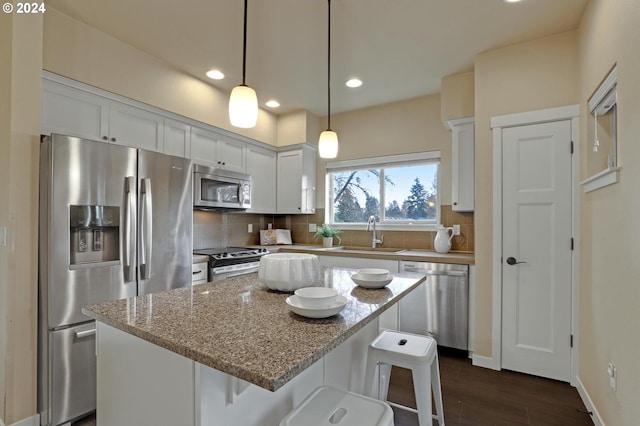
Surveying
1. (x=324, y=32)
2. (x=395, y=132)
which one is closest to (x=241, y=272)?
(x=324, y=32)

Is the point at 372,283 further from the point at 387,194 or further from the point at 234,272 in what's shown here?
the point at 387,194

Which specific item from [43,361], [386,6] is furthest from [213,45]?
[43,361]

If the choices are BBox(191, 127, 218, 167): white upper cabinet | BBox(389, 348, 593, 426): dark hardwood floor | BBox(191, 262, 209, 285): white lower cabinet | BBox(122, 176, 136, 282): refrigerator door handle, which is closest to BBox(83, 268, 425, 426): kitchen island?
BBox(122, 176, 136, 282): refrigerator door handle

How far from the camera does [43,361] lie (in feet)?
6.33

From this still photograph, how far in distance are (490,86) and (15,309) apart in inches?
147

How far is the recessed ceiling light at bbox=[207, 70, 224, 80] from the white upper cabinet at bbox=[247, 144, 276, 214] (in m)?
0.95

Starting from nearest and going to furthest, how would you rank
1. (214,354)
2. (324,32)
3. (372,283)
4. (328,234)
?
(214,354) → (372,283) → (324,32) → (328,234)

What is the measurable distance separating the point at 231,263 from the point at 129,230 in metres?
1.16

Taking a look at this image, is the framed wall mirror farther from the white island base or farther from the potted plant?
→ the potted plant

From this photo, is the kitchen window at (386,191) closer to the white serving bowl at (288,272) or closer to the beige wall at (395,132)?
the beige wall at (395,132)

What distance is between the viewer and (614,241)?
171 centimetres

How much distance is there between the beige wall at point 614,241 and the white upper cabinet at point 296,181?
291cm

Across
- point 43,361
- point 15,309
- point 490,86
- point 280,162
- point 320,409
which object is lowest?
point 43,361

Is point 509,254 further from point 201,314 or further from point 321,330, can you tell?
point 201,314
